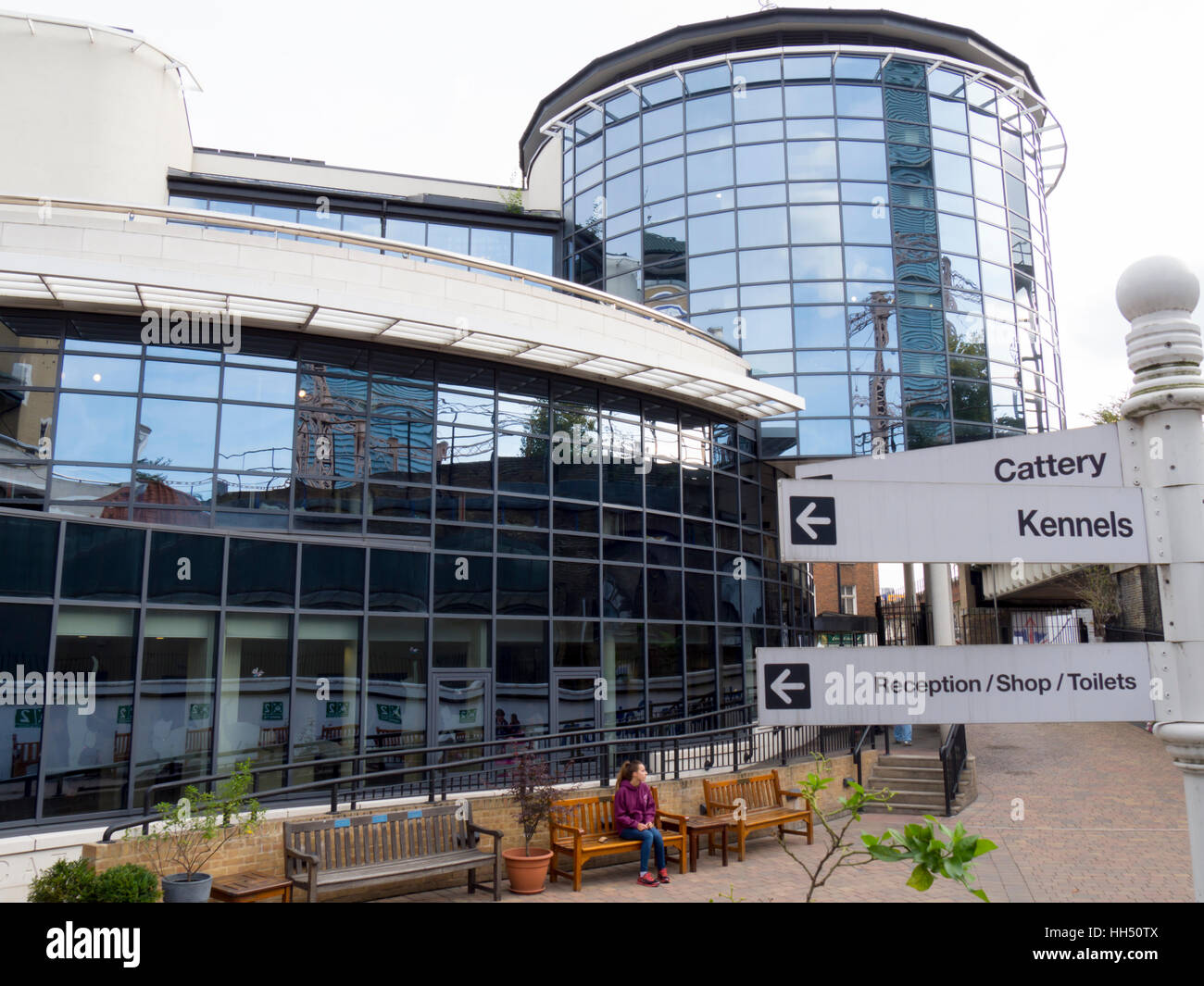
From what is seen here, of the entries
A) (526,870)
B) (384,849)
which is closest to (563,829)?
(526,870)

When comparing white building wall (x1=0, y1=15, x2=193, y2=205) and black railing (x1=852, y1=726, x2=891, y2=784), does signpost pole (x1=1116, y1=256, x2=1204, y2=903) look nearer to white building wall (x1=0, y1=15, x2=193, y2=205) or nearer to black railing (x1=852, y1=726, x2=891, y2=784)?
black railing (x1=852, y1=726, x2=891, y2=784)

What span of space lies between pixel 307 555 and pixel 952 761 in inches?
430

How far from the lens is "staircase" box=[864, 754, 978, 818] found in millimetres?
15195

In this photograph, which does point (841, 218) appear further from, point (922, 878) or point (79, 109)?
point (922, 878)

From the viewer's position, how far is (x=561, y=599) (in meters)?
16.3

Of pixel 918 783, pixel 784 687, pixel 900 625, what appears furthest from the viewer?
pixel 900 625

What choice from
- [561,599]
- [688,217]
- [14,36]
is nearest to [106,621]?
[561,599]

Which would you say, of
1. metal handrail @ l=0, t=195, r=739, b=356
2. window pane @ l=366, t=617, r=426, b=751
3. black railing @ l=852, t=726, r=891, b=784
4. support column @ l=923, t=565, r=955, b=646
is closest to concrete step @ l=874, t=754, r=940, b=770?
black railing @ l=852, t=726, r=891, b=784

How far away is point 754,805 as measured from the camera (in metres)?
13.3

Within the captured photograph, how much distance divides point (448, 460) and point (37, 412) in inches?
230

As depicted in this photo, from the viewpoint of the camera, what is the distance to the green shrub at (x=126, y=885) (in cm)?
771

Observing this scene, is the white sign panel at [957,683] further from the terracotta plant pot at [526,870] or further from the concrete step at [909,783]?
the concrete step at [909,783]

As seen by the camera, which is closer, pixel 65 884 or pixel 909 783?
pixel 65 884
